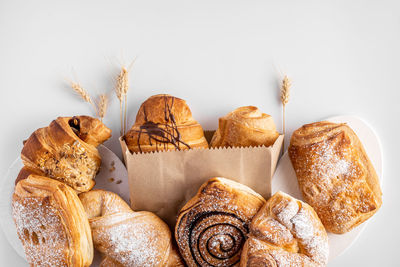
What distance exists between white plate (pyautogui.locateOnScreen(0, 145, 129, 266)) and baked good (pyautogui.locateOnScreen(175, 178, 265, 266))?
39 cm

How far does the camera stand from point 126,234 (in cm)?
156

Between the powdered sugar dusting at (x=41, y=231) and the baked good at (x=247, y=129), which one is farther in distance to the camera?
the baked good at (x=247, y=129)

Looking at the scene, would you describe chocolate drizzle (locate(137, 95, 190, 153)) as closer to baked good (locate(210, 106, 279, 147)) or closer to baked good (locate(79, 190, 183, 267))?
baked good (locate(210, 106, 279, 147))

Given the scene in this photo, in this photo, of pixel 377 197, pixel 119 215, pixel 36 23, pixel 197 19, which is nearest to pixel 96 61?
pixel 36 23

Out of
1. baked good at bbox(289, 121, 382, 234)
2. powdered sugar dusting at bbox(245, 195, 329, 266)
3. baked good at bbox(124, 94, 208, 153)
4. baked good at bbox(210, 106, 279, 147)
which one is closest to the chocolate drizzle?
baked good at bbox(124, 94, 208, 153)

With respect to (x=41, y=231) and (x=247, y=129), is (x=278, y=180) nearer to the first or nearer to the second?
(x=247, y=129)

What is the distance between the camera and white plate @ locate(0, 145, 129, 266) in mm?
1791

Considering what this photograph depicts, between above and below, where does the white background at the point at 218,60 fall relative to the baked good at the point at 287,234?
above

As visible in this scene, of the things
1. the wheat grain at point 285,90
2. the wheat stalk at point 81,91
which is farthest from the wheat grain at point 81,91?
the wheat grain at point 285,90

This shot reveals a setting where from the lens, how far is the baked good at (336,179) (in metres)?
1.60

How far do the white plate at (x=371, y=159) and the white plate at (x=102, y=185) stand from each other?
2.50ft

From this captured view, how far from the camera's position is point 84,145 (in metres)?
1.62

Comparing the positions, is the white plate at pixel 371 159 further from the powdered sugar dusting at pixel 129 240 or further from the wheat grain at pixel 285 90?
the powdered sugar dusting at pixel 129 240

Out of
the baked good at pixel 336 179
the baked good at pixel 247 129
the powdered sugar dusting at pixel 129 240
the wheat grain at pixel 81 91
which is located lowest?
the powdered sugar dusting at pixel 129 240
